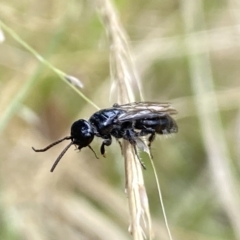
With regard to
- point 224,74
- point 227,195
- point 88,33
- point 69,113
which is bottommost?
point 227,195

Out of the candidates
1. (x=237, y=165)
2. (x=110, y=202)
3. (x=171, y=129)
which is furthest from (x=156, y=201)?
(x=171, y=129)

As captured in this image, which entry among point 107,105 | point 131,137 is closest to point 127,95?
point 131,137

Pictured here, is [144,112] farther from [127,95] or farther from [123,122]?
[127,95]

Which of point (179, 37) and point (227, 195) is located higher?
point (179, 37)

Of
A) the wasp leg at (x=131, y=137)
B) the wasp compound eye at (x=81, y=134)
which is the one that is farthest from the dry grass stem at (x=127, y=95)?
the wasp compound eye at (x=81, y=134)

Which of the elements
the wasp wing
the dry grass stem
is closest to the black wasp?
the wasp wing

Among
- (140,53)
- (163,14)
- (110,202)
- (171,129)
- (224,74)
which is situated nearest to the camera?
(171,129)

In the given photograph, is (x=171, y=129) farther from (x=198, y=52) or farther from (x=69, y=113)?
(x=69, y=113)

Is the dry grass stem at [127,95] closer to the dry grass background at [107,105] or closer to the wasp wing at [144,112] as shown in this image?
the wasp wing at [144,112]

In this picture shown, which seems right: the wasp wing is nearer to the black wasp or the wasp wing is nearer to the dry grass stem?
the black wasp
